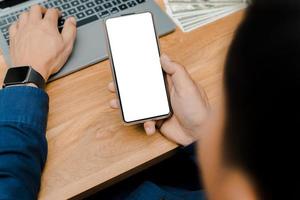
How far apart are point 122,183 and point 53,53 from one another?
287mm

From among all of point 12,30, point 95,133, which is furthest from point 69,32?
point 95,133

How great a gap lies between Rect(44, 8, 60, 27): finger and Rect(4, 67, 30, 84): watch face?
0.43ft

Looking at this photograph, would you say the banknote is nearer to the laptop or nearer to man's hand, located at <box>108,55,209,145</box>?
the laptop

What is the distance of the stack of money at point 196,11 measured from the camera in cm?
92

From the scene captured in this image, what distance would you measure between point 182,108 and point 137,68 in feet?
0.34

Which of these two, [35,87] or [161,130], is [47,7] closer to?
[35,87]

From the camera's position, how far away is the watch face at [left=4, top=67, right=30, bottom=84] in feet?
2.53

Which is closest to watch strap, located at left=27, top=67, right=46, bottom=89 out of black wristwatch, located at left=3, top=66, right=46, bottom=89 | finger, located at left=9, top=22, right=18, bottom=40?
black wristwatch, located at left=3, top=66, right=46, bottom=89

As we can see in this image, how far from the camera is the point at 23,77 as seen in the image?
2.55 feet

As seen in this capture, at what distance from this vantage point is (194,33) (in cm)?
91

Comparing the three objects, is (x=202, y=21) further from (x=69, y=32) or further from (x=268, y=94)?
(x=268, y=94)

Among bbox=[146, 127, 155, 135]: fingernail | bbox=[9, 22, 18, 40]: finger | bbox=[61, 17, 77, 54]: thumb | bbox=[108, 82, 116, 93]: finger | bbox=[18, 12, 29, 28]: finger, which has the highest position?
bbox=[18, 12, 29, 28]: finger

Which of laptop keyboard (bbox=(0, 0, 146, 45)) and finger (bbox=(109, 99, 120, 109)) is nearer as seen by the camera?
finger (bbox=(109, 99, 120, 109))

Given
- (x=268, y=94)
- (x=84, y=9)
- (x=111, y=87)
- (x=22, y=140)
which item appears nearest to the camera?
(x=268, y=94)
